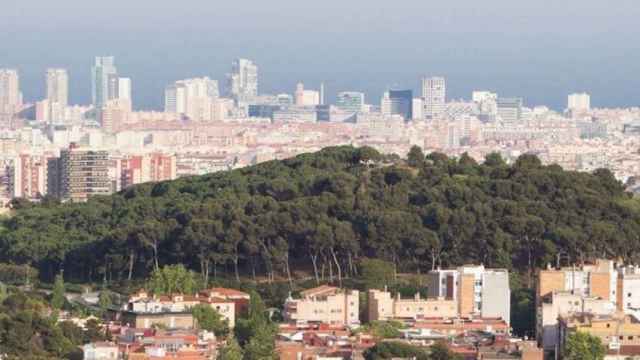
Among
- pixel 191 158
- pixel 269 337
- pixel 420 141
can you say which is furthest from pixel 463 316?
pixel 420 141

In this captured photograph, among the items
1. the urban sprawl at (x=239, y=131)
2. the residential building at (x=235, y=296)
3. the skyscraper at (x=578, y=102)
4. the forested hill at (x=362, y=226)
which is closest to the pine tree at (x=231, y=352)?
the residential building at (x=235, y=296)

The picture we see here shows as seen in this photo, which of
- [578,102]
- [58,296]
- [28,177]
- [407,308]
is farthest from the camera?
[578,102]

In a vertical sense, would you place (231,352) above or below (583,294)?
below

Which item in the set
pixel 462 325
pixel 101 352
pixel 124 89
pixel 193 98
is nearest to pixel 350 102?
pixel 193 98

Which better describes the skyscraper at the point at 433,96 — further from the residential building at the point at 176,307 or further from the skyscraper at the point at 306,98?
the residential building at the point at 176,307

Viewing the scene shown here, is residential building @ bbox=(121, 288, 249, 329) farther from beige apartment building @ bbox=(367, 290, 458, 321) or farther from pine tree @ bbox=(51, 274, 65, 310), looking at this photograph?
beige apartment building @ bbox=(367, 290, 458, 321)

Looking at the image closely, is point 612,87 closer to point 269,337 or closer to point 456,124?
point 456,124

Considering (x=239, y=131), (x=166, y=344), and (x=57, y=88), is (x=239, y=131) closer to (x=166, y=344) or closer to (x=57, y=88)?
(x=57, y=88)
